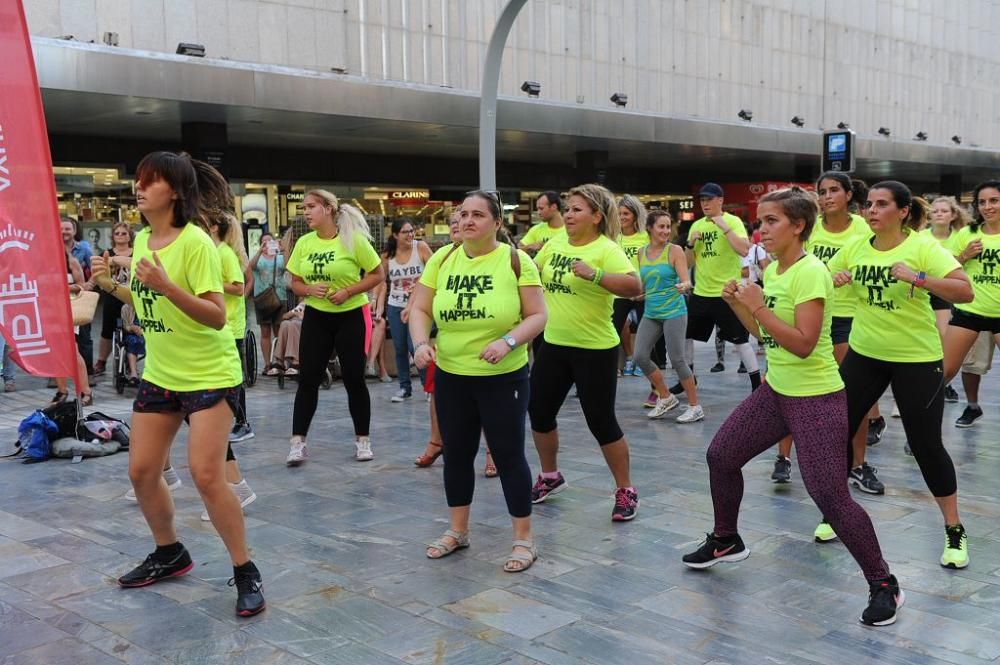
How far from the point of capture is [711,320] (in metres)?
9.52

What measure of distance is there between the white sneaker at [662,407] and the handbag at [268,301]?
4877 mm

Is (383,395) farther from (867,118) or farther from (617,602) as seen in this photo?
(867,118)

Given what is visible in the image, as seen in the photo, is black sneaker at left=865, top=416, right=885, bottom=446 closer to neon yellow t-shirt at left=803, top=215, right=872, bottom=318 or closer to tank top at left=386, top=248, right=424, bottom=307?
neon yellow t-shirt at left=803, top=215, right=872, bottom=318

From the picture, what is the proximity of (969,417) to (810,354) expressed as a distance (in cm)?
515

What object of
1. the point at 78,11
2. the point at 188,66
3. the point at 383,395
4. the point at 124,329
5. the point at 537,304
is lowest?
the point at 383,395

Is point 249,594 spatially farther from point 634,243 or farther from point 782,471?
point 634,243

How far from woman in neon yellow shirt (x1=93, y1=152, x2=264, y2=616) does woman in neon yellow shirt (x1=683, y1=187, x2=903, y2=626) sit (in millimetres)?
2123

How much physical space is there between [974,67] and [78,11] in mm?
38779

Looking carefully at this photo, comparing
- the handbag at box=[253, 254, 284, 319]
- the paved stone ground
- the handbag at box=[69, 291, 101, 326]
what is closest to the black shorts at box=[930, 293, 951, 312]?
the paved stone ground

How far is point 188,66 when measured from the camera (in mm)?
14750

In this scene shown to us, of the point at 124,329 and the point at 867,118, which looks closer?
the point at 124,329

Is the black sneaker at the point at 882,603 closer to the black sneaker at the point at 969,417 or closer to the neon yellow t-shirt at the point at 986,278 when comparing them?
the neon yellow t-shirt at the point at 986,278

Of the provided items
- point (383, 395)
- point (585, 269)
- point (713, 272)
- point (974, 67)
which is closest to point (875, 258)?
point (585, 269)

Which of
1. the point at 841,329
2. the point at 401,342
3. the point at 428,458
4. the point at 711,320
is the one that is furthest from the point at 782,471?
the point at 401,342
